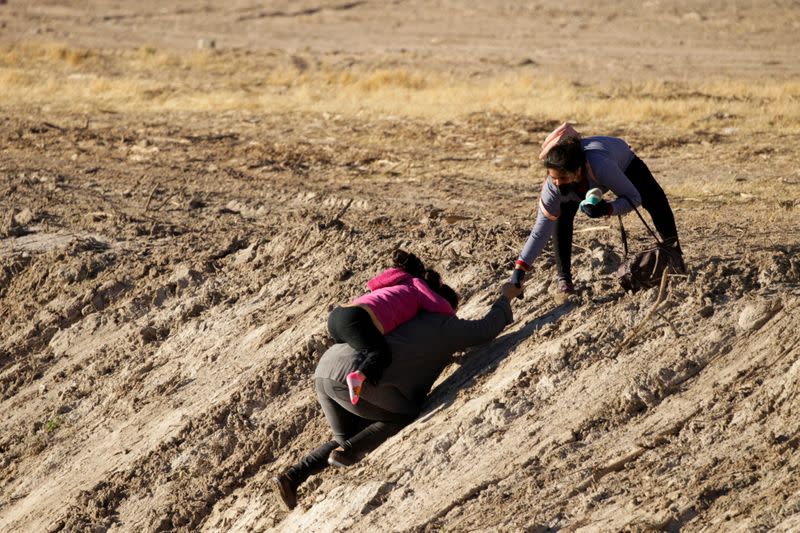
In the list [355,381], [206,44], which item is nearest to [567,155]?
[355,381]

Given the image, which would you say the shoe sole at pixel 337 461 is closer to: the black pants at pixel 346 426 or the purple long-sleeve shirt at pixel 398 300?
the black pants at pixel 346 426

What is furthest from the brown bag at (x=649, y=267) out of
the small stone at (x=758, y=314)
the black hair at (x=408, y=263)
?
the black hair at (x=408, y=263)

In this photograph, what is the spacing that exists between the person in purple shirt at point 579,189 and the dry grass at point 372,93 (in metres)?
9.25

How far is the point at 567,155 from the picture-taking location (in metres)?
5.78

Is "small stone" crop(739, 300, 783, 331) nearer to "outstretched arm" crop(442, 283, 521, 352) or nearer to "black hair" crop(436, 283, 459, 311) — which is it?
"outstretched arm" crop(442, 283, 521, 352)

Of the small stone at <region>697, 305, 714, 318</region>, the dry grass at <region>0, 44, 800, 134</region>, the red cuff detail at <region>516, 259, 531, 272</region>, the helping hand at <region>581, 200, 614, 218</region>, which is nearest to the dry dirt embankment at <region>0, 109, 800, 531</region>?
the small stone at <region>697, 305, 714, 318</region>

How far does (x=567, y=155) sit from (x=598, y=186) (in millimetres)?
320

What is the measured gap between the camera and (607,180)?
5.91 meters

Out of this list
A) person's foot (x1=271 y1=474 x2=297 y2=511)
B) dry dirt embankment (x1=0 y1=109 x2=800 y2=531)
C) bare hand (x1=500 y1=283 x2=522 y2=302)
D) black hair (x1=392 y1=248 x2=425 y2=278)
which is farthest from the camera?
bare hand (x1=500 y1=283 x2=522 y2=302)

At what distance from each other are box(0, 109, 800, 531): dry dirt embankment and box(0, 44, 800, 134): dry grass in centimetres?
371

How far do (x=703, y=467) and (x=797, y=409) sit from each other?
0.51 metres

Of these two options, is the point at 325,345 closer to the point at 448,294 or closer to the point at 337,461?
the point at 448,294

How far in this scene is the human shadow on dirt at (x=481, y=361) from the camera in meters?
5.98

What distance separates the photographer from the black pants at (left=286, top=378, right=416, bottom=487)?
18.8 feet
